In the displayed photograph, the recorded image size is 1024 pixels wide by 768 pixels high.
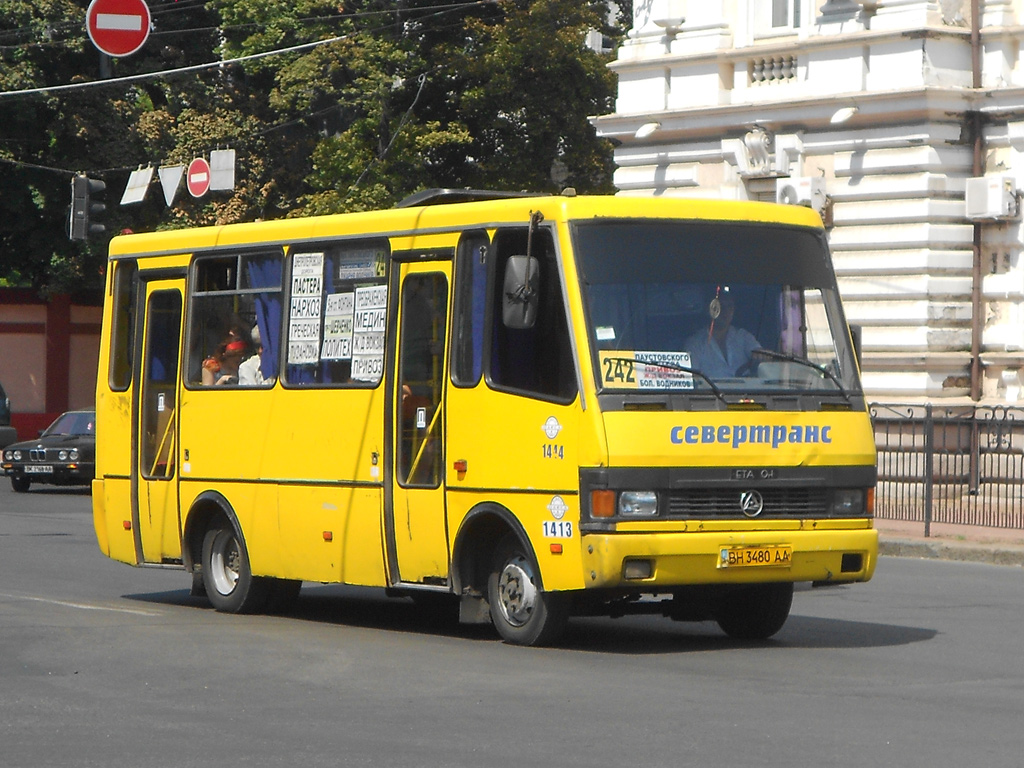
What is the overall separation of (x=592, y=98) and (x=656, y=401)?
2996cm

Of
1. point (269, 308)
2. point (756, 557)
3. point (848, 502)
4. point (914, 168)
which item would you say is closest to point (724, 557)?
point (756, 557)

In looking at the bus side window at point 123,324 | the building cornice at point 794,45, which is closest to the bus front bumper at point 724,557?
the bus side window at point 123,324

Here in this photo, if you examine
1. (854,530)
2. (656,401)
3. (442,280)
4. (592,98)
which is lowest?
(854,530)

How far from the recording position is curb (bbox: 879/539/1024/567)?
19.2m

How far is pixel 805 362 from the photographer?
11.7m

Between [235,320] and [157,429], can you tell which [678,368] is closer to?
[235,320]

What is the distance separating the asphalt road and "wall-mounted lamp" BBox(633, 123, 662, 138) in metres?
14.5

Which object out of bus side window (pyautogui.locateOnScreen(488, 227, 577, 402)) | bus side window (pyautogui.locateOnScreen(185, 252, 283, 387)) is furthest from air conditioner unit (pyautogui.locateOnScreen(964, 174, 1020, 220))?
bus side window (pyautogui.locateOnScreen(488, 227, 577, 402))

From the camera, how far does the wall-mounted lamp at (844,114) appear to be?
25.7 meters

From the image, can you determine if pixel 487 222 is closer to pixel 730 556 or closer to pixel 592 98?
pixel 730 556

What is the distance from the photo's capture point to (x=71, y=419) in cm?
3219

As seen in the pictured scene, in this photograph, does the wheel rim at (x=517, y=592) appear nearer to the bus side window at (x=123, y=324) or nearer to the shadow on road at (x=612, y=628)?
the shadow on road at (x=612, y=628)

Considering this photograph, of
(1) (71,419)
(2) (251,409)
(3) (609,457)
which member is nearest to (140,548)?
(2) (251,409)

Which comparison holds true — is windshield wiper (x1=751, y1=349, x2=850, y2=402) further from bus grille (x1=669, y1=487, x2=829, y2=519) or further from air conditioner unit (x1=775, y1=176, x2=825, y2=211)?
air conditioner unit (x1=775, y1=176, x2=825, y2=211)
